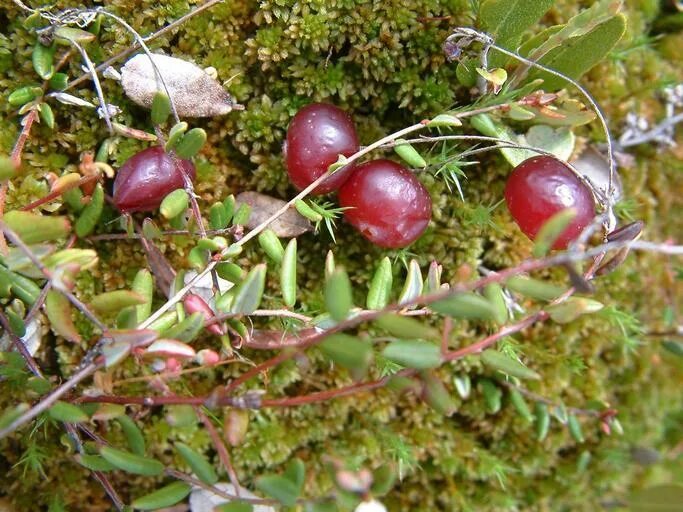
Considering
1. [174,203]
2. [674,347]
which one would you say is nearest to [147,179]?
[174,203]

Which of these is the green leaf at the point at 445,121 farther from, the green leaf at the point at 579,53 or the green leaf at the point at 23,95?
the green leaf at the point at 23,95

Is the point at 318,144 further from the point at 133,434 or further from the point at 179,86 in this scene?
the point at 133,434

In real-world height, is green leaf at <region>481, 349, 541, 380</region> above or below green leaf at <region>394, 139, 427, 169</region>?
below

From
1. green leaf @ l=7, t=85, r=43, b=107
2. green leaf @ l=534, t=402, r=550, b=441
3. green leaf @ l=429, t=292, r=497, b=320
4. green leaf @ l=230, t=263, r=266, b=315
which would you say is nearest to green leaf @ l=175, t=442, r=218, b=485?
green leaf @ l=230, t=263, r=266, b=315

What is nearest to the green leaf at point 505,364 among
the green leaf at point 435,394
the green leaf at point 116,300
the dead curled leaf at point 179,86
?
the green leaf at point 435,394

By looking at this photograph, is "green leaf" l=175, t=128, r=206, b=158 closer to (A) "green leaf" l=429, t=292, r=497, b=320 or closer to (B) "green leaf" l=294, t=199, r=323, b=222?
(B) "green leaf" l=294, t=199, r=323, b=222

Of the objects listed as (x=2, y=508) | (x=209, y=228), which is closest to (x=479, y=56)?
(x=209, y=228)
